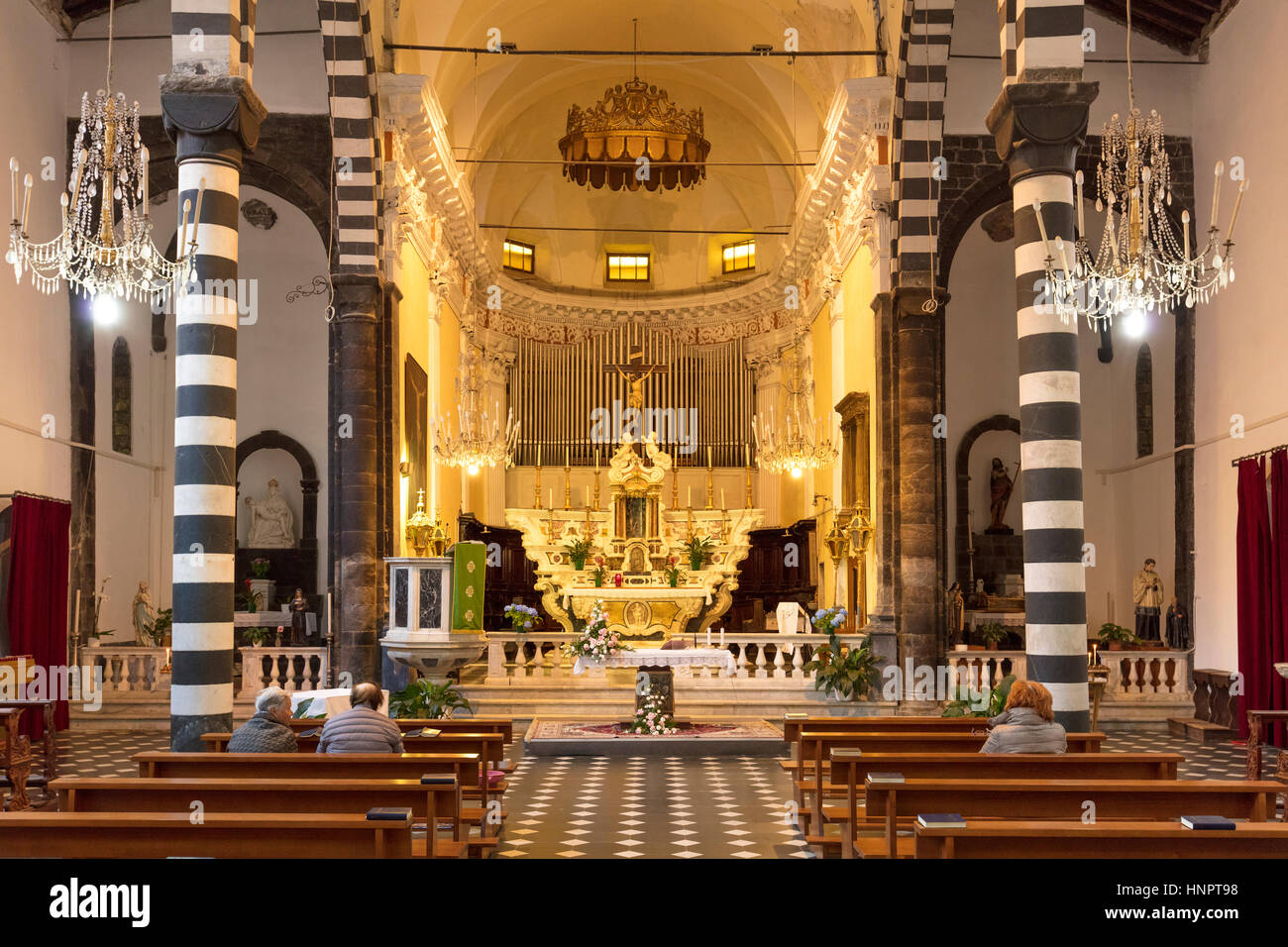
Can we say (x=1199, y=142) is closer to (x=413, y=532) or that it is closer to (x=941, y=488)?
(x=941, y=488)

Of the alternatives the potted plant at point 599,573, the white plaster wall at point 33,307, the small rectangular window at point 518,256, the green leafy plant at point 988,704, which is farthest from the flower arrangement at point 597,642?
the small rectangular window at point 518,256

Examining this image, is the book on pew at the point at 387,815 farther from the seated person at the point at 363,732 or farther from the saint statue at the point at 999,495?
the saint statue at the point at 999,495

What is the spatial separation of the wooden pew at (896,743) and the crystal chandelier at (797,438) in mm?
11308

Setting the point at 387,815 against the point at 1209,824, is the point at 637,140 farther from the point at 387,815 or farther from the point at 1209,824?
the point at 1209,824

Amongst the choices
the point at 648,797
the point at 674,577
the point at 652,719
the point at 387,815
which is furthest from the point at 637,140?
the point at 387,815

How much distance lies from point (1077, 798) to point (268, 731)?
4444mm

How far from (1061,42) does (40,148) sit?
11963 millimetres

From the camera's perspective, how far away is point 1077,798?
614 centimetres

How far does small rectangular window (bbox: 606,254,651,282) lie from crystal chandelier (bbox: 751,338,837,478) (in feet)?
14.1

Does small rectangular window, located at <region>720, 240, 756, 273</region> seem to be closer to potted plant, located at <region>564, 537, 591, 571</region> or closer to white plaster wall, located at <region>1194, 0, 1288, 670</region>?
potted plant, located at <region>564, 537, 591, 571</region>

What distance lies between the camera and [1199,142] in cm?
1639

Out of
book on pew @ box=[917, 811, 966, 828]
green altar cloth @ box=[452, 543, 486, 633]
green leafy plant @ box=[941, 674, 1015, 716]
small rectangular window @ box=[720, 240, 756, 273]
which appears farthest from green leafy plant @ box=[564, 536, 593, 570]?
book on pew @ box=[917, 811, 966, 828]
